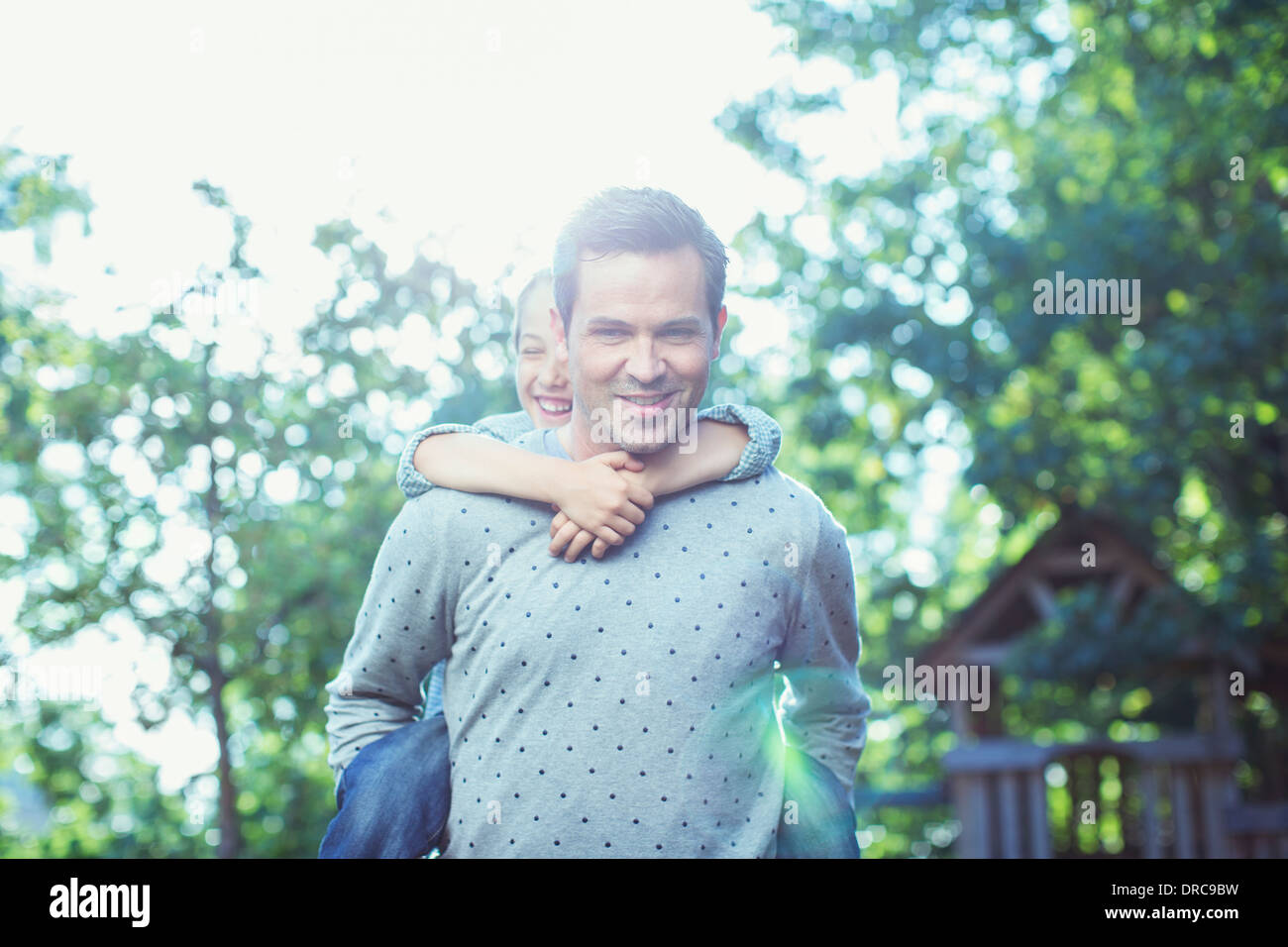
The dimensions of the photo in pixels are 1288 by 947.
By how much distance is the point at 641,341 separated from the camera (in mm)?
1861

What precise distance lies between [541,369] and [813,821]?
3.29ft

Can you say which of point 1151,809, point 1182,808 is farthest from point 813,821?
point 1182,808

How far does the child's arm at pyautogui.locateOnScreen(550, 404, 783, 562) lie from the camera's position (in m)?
1.90

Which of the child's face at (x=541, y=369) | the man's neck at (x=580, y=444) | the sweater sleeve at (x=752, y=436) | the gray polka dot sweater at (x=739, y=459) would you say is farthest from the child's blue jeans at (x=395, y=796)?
the child's face at (x=541, y=369)

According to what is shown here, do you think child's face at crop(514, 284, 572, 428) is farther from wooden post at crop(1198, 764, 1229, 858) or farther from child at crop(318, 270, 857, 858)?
wooden post at crop(1198, 764, 1229, 858)

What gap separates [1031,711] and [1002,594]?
2840 millimetres

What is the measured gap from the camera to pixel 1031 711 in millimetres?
10891
